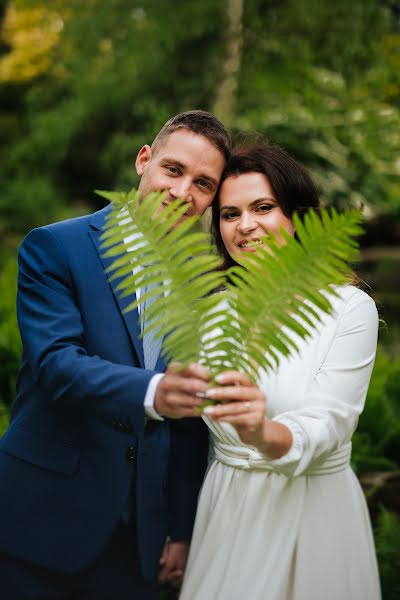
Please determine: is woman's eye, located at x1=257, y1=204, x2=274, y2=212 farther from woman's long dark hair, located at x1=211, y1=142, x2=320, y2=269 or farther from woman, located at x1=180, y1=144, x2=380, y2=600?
woman, located at x1=180, y1=144, x2=380, y2=600

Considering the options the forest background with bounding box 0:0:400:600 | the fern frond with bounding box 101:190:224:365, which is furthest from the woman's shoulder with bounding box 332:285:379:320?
the forest background with bounding box 0:0:400:600

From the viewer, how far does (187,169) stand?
2.42 m

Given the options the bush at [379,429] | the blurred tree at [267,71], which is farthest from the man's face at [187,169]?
the blurred tree at [267,71]

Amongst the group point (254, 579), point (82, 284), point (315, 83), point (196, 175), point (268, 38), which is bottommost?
point (254, 579)

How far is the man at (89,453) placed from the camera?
2.19 m

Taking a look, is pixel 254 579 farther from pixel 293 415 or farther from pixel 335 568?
pixel 293 415

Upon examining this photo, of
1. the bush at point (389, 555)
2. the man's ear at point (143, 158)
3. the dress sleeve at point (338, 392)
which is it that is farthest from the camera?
the bush at point (389, 555)

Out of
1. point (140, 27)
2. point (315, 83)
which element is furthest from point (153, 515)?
point (140, 27)

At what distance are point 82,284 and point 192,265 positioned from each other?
934mm

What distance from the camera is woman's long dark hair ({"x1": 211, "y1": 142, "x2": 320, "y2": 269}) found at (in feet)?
8.03

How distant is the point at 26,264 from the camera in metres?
2.21

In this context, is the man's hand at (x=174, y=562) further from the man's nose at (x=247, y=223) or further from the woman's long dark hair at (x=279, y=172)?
the woman's long dark hair at (x=279, y=172)

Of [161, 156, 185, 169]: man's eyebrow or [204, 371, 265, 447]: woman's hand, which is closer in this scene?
[204, 371, 265, 447]: woman's hand

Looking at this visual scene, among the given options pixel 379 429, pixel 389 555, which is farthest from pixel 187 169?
pixel 379 429
